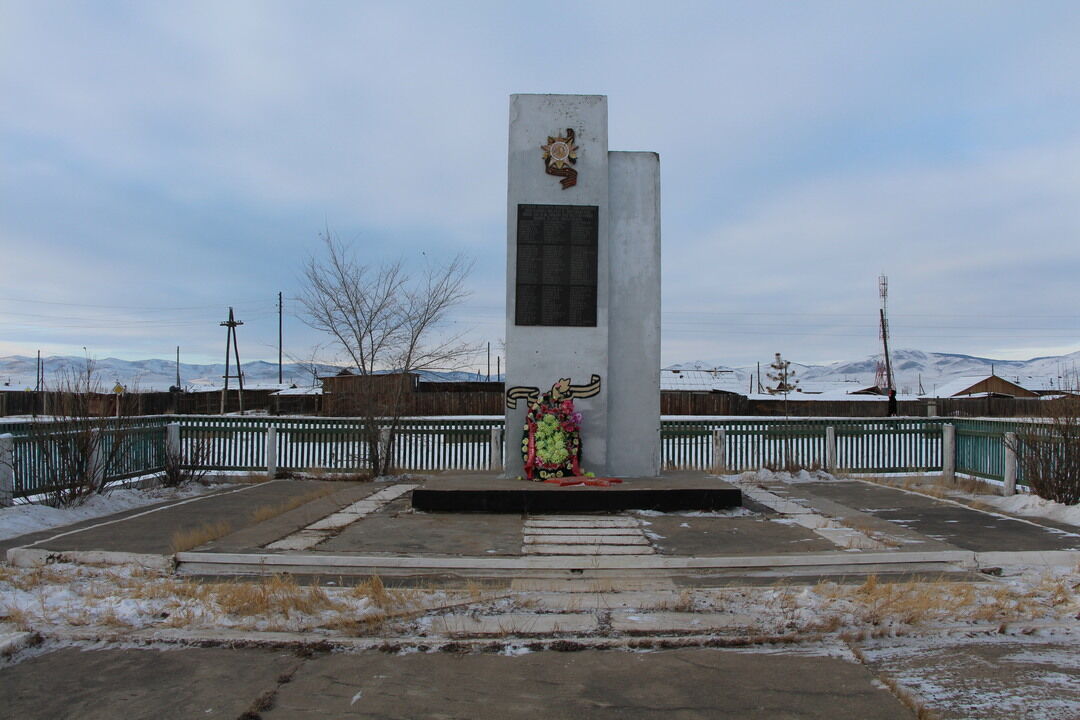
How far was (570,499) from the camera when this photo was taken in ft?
31.0

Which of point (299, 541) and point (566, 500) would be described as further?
point (566, 500)

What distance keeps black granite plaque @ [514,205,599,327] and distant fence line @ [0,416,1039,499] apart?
4399 millimetres

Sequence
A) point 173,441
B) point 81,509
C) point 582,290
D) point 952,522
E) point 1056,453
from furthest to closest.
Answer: point 173,441
point 582,290
point 1056,453
point 81,509
point 952,522

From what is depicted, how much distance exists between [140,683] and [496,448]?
35.6ft

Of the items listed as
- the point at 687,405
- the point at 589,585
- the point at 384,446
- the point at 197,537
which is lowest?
the point at 589,585

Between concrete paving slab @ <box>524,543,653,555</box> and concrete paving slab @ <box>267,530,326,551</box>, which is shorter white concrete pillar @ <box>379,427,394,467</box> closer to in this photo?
concrete paving slab @ <box>267,530,326,551</box>

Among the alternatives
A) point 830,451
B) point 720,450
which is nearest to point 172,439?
point 720,450

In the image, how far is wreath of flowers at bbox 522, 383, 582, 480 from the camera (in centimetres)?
1044

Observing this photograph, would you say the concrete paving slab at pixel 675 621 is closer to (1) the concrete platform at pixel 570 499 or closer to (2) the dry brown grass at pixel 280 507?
(1) the concrete platform at pixel 570 499

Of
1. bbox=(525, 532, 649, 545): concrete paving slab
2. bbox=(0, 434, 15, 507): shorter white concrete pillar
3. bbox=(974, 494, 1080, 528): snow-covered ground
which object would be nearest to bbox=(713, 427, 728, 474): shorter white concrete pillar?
bbox=(974, 494, 1080, 528): snow-covered ground

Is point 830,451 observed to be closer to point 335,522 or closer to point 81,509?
point 335,522

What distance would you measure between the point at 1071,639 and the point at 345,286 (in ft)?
43.7

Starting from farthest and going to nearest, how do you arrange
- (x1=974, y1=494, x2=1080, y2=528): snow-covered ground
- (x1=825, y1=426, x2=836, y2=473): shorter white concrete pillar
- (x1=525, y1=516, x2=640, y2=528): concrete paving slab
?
(x1=825, y1=426, x2=836, y2=473): shorter white concrete pillar
(x1=974, y1=494, x2=1080, y2=528): snow-covered ground
(x1=525, y1=516, x2=640, y2=528): concrete paving slab

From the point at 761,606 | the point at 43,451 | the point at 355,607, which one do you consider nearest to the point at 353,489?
the point at 43,451
